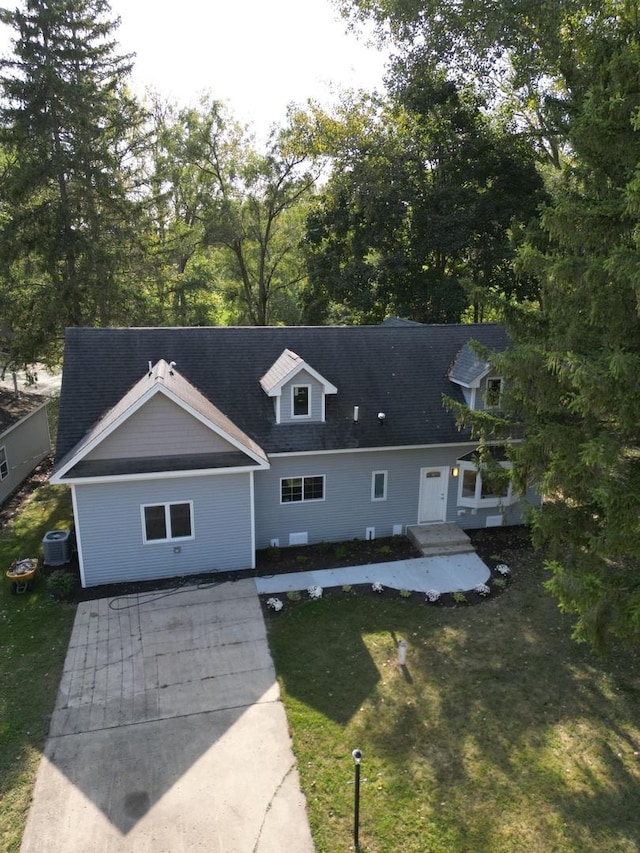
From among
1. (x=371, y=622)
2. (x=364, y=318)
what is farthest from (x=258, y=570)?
(x=364, y=318)

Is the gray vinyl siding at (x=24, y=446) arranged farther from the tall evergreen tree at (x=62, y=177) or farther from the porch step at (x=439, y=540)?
the porch step at (x=439, y=540)

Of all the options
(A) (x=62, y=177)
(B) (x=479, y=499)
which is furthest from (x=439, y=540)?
(A) (x=62, y=177)

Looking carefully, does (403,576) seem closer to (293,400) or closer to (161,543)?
(293,400)

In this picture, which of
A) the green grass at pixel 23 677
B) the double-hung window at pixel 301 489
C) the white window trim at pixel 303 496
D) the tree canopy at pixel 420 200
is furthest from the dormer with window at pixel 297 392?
the tree canopy at pixel 420 200

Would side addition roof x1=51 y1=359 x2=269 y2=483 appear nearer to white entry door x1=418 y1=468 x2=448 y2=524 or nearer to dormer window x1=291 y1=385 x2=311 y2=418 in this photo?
dormer window x1=291 y1=385 x2=311 y2=418

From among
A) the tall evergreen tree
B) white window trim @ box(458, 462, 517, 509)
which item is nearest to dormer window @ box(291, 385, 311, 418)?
white window trim @ box(458, 462, 517, 509)

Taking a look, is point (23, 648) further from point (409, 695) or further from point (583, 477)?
point (583, 477)
